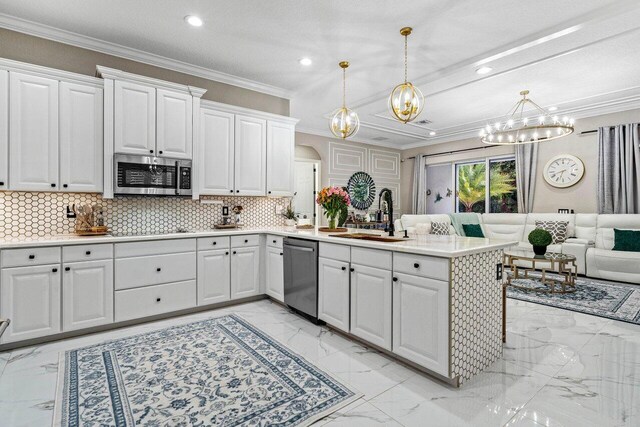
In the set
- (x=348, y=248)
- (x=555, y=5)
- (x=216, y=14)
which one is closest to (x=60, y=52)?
(x=216, y=14)

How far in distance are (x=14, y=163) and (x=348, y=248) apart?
304 cm

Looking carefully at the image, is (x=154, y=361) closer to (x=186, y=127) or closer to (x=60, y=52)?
(x=186, y=127)

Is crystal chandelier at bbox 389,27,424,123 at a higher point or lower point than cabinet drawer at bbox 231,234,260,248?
higher

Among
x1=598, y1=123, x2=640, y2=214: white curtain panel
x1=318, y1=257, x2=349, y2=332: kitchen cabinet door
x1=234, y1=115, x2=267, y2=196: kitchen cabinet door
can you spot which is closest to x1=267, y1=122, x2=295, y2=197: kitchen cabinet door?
x1=234, y1=115, x2=267, y2=196: kitchen cabinet door

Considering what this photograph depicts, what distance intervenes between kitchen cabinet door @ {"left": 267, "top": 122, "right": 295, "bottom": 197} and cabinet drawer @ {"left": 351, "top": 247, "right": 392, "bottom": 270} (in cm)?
216

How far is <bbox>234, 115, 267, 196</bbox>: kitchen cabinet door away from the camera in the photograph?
4285mm

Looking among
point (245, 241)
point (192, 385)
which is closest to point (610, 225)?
point (245, 241)

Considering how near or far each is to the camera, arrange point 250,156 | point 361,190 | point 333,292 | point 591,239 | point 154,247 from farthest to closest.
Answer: point 361,190, point 591,239, point 250,156, point 154,247, point 333,292

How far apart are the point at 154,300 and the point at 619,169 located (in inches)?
287

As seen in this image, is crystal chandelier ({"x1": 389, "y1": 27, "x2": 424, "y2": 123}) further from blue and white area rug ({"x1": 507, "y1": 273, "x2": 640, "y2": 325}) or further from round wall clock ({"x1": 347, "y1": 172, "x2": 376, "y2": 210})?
round wall clock ({"x1": 347, "y1": 172, "x2": 376, "y2": 210})

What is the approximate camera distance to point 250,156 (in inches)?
173

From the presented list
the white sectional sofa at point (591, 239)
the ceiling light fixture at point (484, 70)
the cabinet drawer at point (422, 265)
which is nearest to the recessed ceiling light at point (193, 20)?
the cabinet drawer at point (422, 265)

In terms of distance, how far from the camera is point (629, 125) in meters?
5.52

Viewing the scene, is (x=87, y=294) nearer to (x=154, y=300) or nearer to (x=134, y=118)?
(x=154, y=300)
